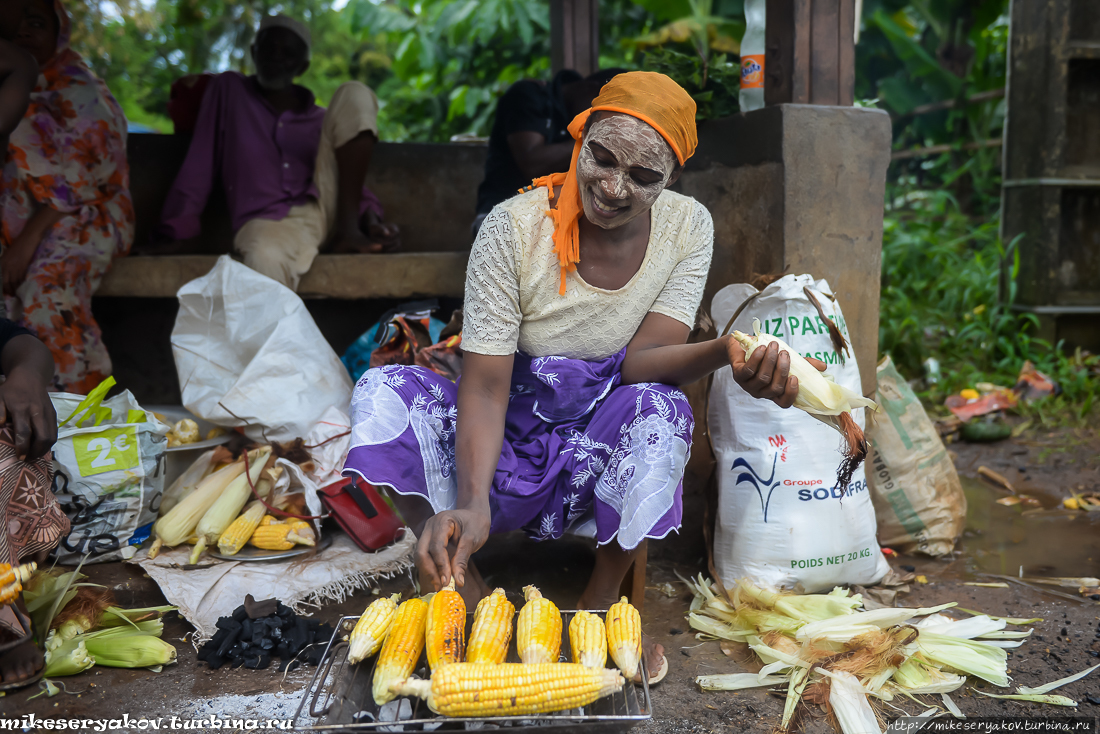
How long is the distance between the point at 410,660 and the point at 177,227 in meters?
3.40

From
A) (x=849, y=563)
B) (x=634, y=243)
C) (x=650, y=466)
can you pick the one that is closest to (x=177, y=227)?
(x=634, y=243)

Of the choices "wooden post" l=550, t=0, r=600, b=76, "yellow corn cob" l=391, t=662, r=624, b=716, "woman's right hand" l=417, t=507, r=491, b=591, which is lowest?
"yellow corn cob" l=391, t=662, r=624, b=716

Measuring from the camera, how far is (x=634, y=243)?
2611 mm

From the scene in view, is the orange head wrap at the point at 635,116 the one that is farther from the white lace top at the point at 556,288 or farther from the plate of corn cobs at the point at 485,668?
the plate of corn cobs at the point at 485,668

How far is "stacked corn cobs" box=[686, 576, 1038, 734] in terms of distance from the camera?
219 cm

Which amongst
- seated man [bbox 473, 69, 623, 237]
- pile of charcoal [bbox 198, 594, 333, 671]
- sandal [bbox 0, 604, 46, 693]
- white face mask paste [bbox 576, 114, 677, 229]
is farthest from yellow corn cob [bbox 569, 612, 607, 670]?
seated man [bbox 473, 69, 623, 237]

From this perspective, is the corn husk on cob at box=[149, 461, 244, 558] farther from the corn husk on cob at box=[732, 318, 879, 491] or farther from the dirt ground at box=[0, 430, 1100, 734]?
the corn husk on cob at box=[732, 318, 879, 491]

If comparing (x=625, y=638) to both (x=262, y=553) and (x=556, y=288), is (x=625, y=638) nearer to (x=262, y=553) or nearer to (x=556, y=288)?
(x=556, y=288)

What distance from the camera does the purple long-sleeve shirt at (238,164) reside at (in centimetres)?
432

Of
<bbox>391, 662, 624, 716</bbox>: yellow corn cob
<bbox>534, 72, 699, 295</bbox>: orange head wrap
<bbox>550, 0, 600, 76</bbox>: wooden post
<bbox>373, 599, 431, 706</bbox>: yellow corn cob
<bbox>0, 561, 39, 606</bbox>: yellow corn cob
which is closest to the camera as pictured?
<bbox>391, 662, 624, 716</bbox>: yellow corn cob

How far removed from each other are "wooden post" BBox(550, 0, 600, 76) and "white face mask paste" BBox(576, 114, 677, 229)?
3.15 m

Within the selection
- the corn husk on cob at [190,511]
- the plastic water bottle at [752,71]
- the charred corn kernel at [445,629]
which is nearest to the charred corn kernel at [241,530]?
the corn husk on cob at [190,511]

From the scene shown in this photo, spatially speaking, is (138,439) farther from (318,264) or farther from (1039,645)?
(1039,645)

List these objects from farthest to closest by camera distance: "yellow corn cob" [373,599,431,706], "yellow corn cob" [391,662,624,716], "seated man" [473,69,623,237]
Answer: "seated man" [473,69,623,237]
"yellow corn cob" [373,599,431,706]
"yellow corn cob" [391,662,624,716]
